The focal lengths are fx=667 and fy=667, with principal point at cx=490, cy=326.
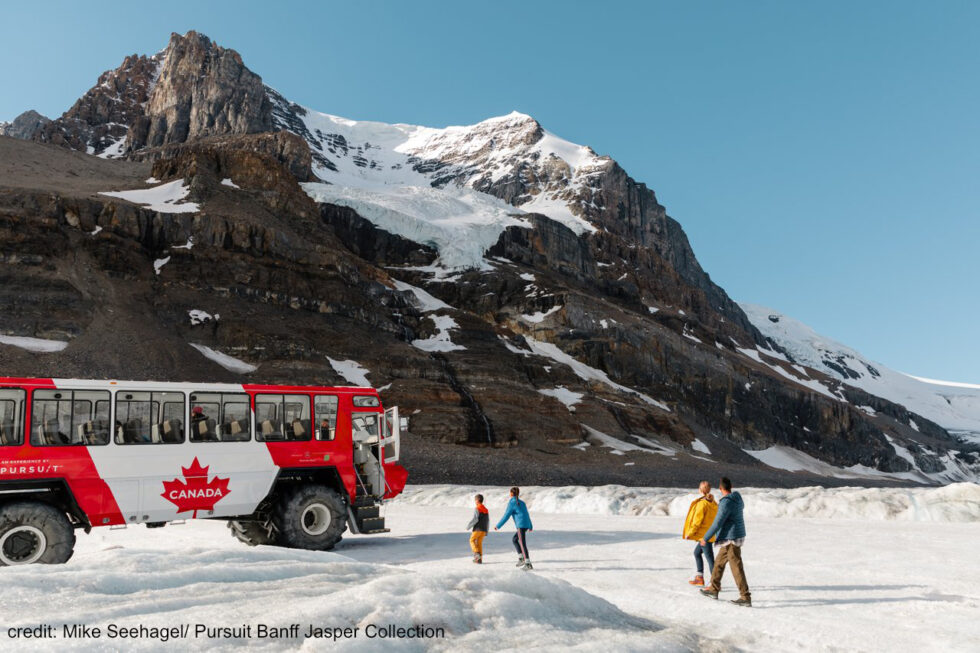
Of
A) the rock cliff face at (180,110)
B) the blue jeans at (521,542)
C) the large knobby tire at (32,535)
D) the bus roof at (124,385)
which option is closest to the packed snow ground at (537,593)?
the blue jeans at (521,542)

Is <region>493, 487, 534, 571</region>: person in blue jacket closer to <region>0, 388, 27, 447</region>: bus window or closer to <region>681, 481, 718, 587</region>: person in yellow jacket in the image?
<region>681, 481, 718, 587</region>: person in yellow jacket

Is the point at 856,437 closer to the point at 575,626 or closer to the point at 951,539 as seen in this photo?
the point at 951,539

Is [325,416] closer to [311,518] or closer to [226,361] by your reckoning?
[311,518]

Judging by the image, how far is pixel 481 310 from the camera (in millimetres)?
105625

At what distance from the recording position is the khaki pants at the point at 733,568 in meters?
10.0

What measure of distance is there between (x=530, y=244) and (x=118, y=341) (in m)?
84.7

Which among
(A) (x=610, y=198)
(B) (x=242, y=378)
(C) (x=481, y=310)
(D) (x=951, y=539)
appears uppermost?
(A) (x=610, y=198)

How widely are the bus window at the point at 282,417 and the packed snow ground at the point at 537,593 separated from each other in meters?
3.15


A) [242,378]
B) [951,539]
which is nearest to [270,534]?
[951,539]

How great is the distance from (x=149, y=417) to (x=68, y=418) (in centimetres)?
147

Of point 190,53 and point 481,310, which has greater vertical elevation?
point 190,53

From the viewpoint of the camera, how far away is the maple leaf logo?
14516 millimetres

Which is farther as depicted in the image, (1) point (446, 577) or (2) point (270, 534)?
(2) point (270, 534)

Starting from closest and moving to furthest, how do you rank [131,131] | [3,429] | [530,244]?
[3,429] < [530,244] < [131,131]
